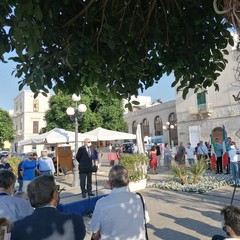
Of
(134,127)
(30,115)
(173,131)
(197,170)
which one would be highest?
(30,115)

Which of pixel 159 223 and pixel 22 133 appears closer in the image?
pixel 159 223

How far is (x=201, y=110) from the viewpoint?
34.3m

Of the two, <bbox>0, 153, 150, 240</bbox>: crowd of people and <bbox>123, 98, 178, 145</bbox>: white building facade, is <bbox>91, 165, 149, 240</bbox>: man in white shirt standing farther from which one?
<bbox>123, 98, 178, 145</bbox>: white building facade

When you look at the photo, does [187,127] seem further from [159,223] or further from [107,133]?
[159,223]

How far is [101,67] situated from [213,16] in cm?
155

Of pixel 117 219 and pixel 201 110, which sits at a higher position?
pixel 201 110

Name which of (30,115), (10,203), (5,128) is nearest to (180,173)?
(10,203)

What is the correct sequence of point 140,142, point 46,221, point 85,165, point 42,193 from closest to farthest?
point 46,221, point 42,193, point 85,165, point 140,142

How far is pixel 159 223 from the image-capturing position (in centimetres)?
693

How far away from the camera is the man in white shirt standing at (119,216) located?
10.3 ft

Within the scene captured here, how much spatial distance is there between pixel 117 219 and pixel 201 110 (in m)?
32.5

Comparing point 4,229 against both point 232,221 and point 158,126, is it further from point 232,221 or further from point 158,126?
point 158,126

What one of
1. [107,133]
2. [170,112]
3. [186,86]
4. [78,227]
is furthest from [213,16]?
[170,112]

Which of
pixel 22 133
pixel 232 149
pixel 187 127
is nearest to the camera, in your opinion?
pixel 232 149
